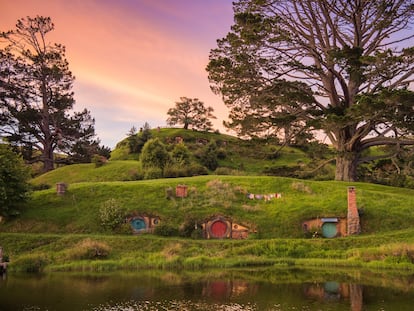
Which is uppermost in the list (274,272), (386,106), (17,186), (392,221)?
(386,106)

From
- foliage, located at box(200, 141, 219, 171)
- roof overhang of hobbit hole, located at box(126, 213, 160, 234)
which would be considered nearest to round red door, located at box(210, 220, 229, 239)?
roof overhang of hobbit hole, located at box(126, 213, 160, 234)

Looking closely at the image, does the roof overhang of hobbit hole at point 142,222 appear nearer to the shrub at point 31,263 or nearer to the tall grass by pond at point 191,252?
the tall grass by pond at point 191,252

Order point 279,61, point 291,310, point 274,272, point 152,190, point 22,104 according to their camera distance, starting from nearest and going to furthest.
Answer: point 291,310, point 274,272, point 152,190, point 279,61, point 22,104

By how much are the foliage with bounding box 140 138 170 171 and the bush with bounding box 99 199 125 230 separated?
20.6m

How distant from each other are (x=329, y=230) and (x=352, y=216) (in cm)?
248

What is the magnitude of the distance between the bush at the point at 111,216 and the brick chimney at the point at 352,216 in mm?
21372

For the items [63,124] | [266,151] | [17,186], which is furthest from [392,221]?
[63,124]

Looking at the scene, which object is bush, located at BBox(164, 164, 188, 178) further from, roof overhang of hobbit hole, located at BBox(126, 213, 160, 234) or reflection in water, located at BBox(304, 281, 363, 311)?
reflection in water, located at BBox(304, 281, 363, 311)

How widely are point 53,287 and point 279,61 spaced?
36426mm

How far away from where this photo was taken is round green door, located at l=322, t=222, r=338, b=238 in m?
41.8

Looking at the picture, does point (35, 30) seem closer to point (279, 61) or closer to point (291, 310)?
point (279, 61)

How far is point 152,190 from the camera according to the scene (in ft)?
159

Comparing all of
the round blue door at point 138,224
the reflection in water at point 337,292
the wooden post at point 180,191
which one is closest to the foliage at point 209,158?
the wooden post at point 180,191

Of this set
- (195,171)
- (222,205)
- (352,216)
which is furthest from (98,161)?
(352,216)
